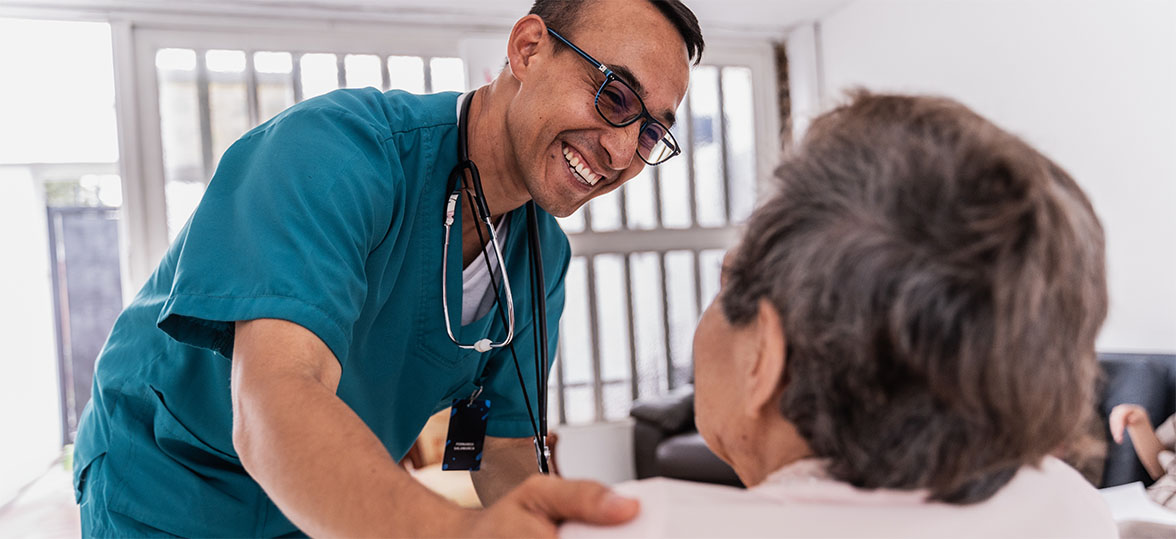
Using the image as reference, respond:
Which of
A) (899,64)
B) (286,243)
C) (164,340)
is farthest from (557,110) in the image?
(899,64)

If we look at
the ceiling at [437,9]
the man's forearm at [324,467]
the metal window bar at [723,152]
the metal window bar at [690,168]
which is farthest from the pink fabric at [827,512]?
the metal window bar at [723,152]

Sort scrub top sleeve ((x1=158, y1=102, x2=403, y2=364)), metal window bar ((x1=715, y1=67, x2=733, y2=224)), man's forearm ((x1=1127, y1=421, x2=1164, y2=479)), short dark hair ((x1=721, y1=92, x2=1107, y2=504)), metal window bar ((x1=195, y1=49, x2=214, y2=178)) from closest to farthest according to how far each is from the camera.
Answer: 1. short dark hair ((x1=721, y1=92, x2=1107, y2=504))
2. scrub top sleeve ((x1=158, y1=102, x2=403, y2=364))
3. man's forearm ((x1=1127, y1=421, x2=1164, y2=479))
4. metal window bar ((x1=195, y1=49, x2=214, y2=178))
5. metal window bar ((x1=715, y1=67, x2=733, y2=224))

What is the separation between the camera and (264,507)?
1.23 metres

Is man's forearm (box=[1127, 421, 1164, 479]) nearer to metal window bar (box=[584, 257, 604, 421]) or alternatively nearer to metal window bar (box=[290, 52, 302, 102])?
metal window bar (box=[584, 257, 604, 421])

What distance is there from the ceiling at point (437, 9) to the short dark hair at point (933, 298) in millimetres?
3791

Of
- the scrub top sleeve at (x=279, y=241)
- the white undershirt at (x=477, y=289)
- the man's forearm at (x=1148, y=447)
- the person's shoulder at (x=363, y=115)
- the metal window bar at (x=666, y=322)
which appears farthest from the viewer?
the metal window bar at (x=666, y=322)

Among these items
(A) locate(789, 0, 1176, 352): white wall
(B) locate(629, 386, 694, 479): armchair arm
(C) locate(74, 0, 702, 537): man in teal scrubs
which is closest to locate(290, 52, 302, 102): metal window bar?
(B) locate(629, 386, 694, 479): armchair arm

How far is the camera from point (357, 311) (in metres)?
0.94

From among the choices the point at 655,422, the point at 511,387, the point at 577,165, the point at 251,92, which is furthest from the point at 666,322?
the point at 577,165

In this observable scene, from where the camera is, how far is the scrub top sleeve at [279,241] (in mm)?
860

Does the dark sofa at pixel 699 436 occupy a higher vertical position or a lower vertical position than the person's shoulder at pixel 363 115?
lower

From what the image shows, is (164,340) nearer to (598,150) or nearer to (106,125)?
(598,150)

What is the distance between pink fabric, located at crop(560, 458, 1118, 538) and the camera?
0.61 m

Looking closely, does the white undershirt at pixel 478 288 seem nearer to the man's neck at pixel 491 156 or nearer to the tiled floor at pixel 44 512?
the man's neck at pixel 491 156
